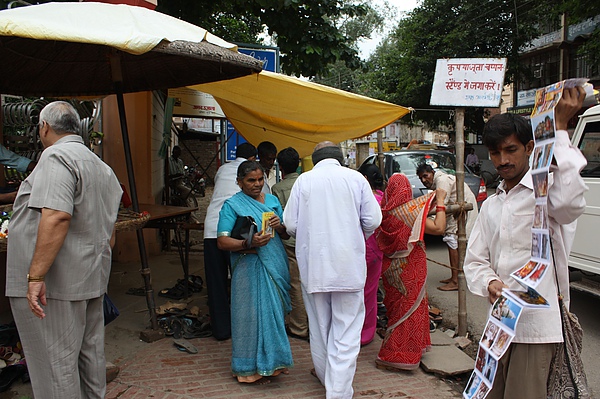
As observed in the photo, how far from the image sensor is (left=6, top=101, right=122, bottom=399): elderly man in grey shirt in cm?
255

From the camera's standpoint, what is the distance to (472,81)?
4441mm

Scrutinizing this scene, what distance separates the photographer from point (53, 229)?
2.53 meters

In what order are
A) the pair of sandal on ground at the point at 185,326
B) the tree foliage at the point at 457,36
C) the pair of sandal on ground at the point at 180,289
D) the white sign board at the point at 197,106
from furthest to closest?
1. the tree foliage at the point at 457,36
2. the white sign board at the point at 197,106
3. the pair of sandal on ground at the point at 180,289
4. the pair of sandal on ground at the point at 185,326

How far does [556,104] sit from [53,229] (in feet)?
7.73

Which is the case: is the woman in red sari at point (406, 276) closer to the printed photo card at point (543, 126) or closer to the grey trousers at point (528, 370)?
the grey trousers at point (528, 370)

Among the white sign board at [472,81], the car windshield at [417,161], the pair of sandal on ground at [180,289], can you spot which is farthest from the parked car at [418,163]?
the white sign board at [472,81]

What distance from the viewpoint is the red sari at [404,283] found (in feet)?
13.1

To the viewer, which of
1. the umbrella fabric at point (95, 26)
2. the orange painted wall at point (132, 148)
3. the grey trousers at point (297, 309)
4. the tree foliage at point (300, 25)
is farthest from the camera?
the tree foliage at point (300, 25)

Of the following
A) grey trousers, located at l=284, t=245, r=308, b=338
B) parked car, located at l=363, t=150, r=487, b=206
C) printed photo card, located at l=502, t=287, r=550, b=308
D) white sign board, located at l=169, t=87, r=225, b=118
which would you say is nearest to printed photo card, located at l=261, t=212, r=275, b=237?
grey trousers, located at l=284, t=245, r=308, b=338

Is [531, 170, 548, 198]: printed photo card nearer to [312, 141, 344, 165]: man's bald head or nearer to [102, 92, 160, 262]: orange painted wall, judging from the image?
[312, 141, 344, 165]: man's bald head

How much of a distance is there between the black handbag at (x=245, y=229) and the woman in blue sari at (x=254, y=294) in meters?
0.02

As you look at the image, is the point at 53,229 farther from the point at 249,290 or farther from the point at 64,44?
the point at 64,44

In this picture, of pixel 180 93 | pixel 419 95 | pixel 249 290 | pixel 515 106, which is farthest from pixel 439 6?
pixel 249 290

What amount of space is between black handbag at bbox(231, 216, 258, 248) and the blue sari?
5cm
